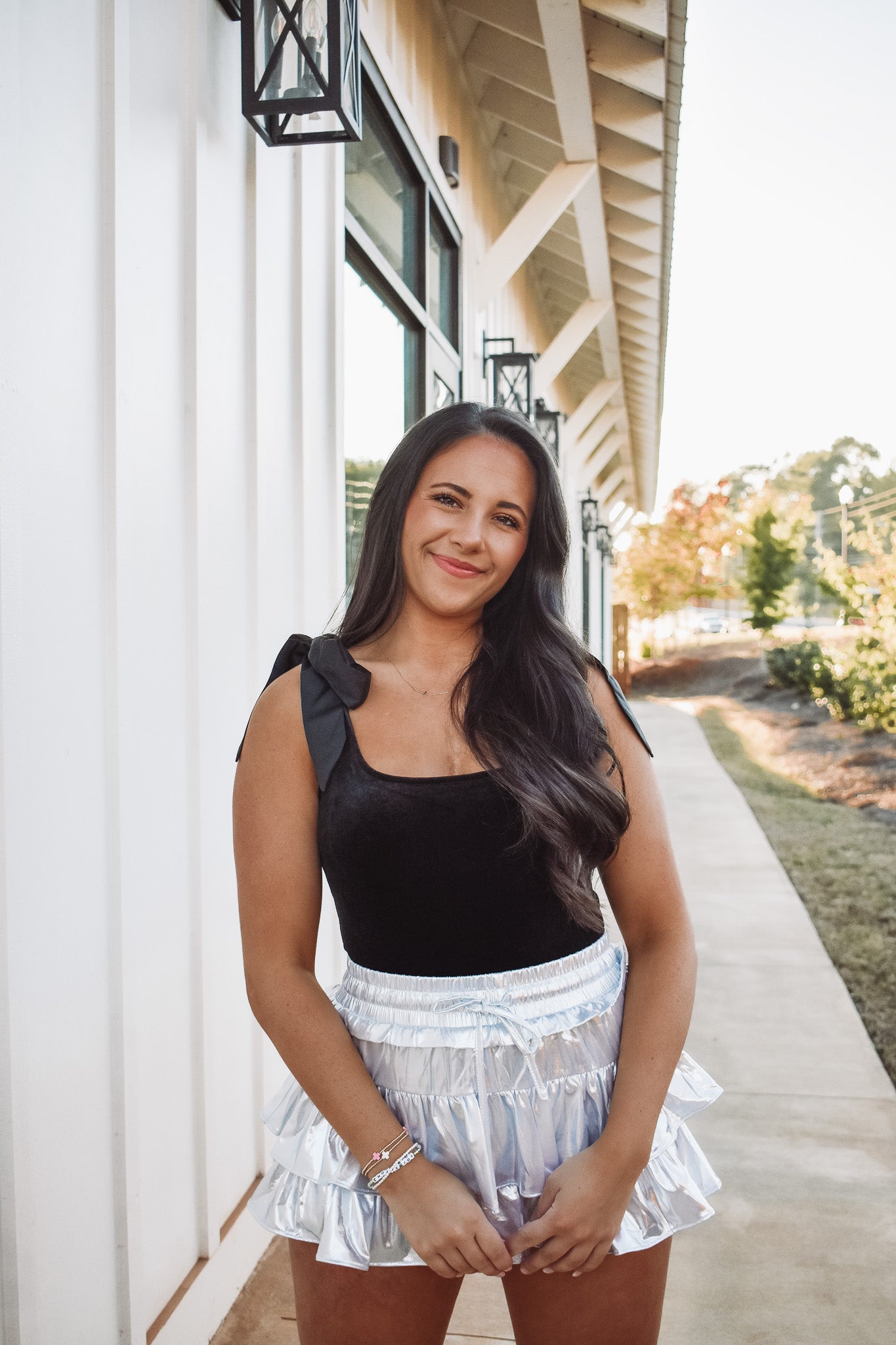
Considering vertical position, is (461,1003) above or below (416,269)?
below

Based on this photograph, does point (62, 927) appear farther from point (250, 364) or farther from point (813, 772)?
point (813, 772)

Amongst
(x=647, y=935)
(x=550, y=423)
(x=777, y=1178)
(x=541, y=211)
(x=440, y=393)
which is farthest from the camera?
(x=550, y=423)

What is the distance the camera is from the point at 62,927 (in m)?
1.33

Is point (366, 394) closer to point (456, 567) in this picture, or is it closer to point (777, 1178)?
point (456, 567)

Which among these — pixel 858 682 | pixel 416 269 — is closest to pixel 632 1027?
pixel 416 269

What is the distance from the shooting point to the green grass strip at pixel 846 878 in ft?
13.4

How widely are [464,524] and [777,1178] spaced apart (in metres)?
2.20

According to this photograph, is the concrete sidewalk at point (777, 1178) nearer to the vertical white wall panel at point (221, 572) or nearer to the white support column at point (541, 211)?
the vertical white wall panel at point (221, 572)

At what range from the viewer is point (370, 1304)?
1199 mm

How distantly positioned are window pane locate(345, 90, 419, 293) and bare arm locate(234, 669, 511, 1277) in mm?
2145

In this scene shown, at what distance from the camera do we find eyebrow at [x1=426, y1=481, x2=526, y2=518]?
1394 millimetres

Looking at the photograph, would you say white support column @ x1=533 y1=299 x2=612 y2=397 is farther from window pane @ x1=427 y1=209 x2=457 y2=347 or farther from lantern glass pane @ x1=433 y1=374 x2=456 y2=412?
lantern glass pane @ x1=433 y1=374 x2=456 y2=412

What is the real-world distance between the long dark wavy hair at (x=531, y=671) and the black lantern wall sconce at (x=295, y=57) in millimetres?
825

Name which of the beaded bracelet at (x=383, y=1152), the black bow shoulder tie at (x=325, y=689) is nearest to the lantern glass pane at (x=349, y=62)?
the black bow shoulder tie at (x=325, y=689)
